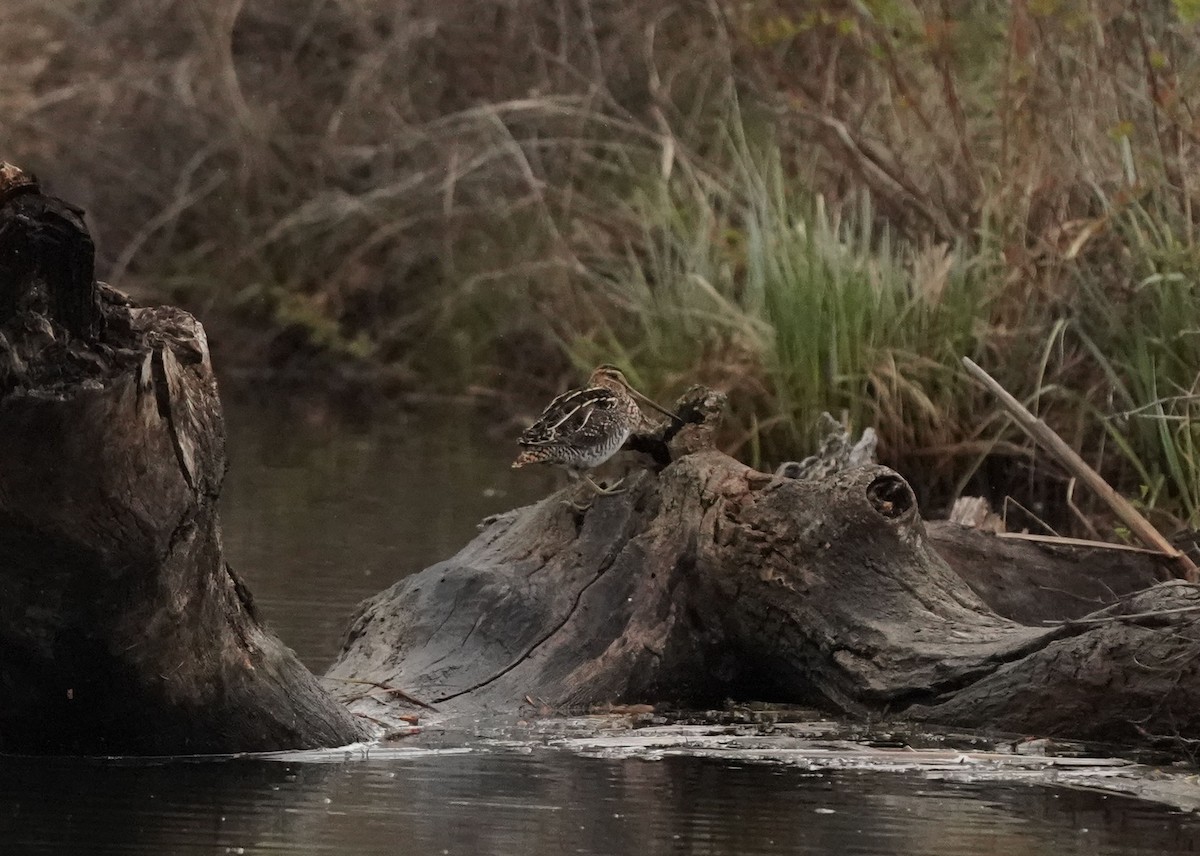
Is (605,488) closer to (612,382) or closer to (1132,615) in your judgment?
(612,382)

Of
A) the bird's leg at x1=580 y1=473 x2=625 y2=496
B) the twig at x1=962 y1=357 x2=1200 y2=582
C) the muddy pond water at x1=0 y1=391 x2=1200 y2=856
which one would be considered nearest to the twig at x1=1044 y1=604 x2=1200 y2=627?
the muddy pond water at x1=0 y1=391 x2=1200 y2=856

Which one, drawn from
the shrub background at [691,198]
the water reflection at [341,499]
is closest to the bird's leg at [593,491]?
the water reflection at [341,499]

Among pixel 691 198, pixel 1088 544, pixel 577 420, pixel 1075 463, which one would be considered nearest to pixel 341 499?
pixel 691 198

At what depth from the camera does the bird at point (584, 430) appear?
269 inches

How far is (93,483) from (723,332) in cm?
684

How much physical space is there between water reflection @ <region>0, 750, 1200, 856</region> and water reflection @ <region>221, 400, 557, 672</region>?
3.26ft

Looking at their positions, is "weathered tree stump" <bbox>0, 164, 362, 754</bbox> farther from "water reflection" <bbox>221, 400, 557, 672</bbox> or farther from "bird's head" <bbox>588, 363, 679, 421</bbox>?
"bird's head" <bbox>588, 363, 679, 421</bbox>

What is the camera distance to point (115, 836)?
436 cm

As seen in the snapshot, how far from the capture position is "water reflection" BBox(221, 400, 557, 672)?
8.10 meters

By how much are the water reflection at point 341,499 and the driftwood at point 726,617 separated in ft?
1.86

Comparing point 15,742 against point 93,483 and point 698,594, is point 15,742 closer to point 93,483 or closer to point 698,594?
point 93,483

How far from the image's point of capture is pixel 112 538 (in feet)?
15.3

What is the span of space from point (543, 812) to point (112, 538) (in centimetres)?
102

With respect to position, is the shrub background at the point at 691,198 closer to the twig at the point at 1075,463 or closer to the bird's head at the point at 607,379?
the twig at the point at 1075,463
